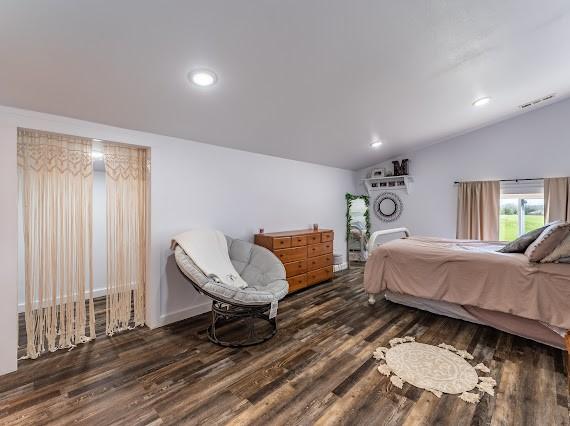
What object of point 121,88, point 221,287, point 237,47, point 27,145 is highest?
point 237,47

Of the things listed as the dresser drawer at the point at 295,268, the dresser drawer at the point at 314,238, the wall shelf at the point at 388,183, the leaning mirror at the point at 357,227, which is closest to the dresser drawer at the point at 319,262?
the dresser drawer at the point at 295,268

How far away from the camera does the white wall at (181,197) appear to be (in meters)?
2.09

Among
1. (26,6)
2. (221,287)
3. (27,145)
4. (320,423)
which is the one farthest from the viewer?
(221,287)

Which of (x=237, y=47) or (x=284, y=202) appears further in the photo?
(x=284, y=202)

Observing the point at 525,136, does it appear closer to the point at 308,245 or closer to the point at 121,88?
the point at 308,245

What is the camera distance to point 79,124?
2.41m

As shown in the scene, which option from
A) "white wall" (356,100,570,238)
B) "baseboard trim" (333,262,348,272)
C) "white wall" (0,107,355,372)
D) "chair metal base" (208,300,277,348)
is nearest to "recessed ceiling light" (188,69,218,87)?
"white wall" (0,107,355,372)

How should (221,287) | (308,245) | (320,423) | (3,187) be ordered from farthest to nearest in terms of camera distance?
(308,245), (221,287), (3,187), (320,423)

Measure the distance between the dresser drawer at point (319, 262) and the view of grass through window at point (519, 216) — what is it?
2.99 meters

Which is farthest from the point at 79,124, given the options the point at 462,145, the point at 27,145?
the point at 462,145

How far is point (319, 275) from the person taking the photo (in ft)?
14.5

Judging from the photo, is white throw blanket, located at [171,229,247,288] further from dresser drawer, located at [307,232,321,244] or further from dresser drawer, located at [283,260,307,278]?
dresser drawer, located at [307,232,321,244]

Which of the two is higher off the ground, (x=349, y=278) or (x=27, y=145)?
(x=27, y=145)

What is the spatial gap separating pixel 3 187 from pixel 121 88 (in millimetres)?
1187
